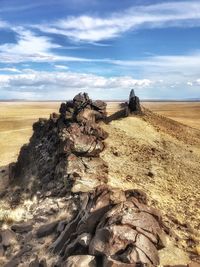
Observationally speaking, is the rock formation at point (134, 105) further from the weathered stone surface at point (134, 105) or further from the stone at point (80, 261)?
the stone at point (80, 261)

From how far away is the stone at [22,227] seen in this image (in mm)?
26859

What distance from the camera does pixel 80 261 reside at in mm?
18469

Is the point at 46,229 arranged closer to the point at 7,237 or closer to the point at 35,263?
the point at 7,237

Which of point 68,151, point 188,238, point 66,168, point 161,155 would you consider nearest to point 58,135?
point 68,151

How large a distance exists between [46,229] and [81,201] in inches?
103

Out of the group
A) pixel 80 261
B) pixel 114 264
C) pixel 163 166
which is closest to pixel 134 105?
pixel 163 166

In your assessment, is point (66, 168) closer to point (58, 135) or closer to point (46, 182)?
point (46, 182)

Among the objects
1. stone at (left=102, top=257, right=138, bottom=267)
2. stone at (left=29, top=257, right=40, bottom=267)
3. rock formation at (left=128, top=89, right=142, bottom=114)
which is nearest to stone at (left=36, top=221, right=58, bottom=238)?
stone at (left=29, top=257, right=40, bottom=267)

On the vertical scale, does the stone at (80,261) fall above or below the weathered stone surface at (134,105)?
below

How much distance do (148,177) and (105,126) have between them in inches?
426

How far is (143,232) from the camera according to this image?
19.2 m

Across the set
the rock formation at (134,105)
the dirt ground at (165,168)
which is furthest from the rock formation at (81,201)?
the rock formation at (134,105)

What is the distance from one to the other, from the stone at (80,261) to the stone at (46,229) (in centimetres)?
607

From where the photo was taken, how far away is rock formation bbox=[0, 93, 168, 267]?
18.5 meters
